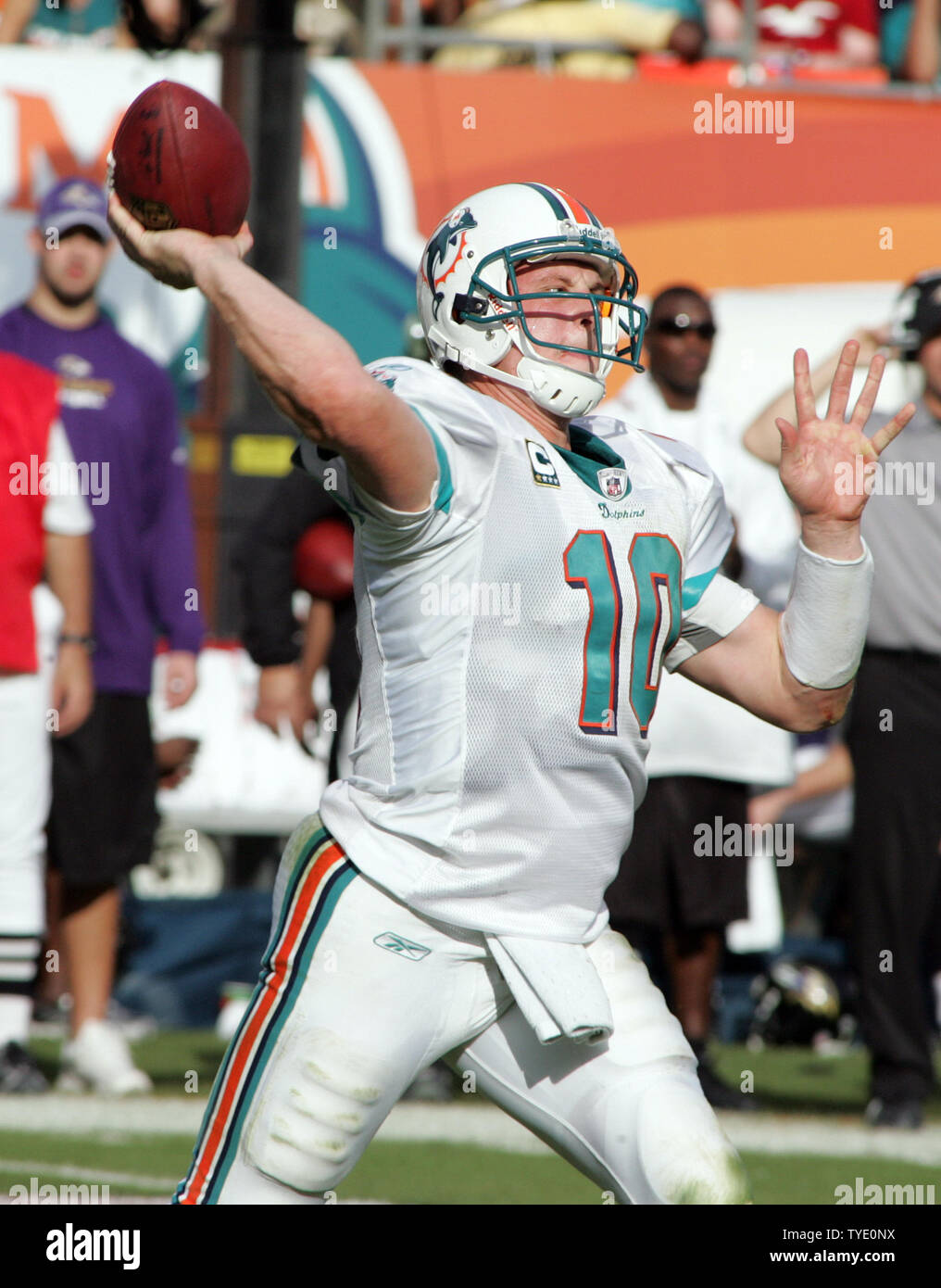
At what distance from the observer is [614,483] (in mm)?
2994

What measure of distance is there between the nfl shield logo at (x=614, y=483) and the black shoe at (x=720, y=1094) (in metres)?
3.00

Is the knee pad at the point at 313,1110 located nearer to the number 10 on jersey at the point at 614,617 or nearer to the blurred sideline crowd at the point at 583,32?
the number 10 on jersey at the point at 614,617

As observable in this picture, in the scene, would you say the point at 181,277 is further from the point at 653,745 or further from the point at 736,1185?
the point at 653,745

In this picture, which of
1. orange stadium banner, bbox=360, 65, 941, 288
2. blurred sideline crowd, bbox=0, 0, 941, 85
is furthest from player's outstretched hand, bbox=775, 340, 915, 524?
blurred sideline crowd, bbox=0, 0, 941, 85

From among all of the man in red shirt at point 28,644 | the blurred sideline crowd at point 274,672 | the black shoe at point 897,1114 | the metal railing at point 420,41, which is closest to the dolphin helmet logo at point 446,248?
the blurred sideline crowd at point 274,672

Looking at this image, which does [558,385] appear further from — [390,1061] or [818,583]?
[390,1061]

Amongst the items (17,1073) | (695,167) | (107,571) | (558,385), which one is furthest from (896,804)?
(695,167)

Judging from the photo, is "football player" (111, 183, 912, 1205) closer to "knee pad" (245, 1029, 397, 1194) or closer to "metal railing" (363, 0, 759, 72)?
"knee pad" (245, 1029, 397, 1194)

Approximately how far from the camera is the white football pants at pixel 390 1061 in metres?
2.72

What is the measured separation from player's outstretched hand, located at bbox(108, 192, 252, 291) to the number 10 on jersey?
0.64m

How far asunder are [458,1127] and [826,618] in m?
2.69

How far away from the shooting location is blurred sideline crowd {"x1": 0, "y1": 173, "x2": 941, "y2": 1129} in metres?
5.52

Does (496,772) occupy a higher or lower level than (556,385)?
lower

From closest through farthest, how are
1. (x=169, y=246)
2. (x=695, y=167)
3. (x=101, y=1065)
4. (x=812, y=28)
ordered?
(x=169, y=246)
(x=101, y=1065)
(x=695, y=167)
(x=812, y=28)
